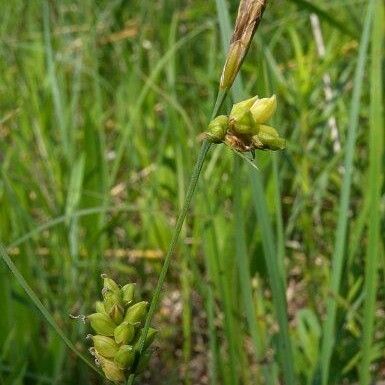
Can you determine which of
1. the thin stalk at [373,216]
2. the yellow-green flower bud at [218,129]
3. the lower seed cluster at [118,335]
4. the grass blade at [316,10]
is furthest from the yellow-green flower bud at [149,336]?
the grass blade at [316,10]

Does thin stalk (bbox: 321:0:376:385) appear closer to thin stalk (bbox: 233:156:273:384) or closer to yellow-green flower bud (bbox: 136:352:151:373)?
thin stalk (bbox: 233:156:273:384)

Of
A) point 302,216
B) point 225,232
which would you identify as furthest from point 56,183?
point 302,216

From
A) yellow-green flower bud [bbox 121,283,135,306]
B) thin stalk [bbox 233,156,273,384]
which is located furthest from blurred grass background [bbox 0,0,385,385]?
yellow-green flower bud [bbox 121,283,135,306]

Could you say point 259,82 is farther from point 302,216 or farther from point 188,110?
point 188,110

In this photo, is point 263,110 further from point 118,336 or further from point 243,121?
point 118,336

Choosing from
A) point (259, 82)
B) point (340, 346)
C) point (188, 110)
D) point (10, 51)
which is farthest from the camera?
point (10, 51)

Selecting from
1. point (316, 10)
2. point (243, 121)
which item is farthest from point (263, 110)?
point (316, 10)
